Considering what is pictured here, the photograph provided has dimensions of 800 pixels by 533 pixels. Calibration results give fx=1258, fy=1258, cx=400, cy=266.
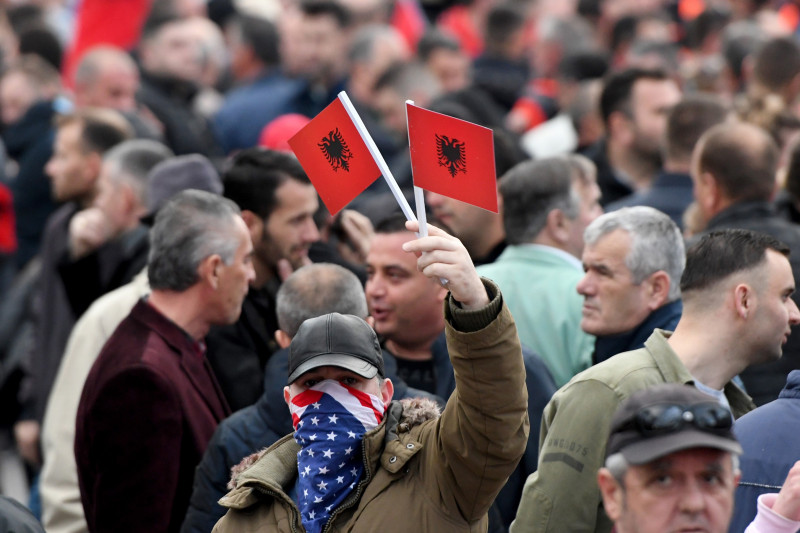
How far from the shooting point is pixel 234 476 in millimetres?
3906

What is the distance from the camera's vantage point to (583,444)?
4035 mm

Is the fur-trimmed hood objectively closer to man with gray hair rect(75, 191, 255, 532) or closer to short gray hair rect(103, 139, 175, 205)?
man with gray hair rect(75, 191, 255, 532)

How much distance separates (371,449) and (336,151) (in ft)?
2.95

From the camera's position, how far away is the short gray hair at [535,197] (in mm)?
5910

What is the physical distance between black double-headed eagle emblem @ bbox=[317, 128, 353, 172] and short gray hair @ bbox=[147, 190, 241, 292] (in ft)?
5.00

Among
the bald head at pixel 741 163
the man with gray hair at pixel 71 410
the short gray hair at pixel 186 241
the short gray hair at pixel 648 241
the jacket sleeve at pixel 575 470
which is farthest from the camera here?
the bald head at pixel 741 163

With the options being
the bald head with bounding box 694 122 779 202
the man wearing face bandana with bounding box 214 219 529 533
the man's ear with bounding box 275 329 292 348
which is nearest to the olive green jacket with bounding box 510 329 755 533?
the man wearing face bandana with bounding box 214 219 529 533

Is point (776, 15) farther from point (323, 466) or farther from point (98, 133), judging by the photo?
point (323, 466)

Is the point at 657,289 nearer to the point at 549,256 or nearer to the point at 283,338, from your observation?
the point at 549,256

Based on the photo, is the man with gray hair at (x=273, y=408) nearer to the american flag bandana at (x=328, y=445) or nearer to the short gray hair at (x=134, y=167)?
the american flag bandana at (x=328, y=445)

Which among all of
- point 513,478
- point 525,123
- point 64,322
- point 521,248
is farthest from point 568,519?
point 525,123

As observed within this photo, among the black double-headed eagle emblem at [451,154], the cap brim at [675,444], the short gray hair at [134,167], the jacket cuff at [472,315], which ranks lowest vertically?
the short gray hair at [134,167]

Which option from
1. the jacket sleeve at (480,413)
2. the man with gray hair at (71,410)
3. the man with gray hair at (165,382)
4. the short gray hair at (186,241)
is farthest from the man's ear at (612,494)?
the man with gray hair at (71,410)

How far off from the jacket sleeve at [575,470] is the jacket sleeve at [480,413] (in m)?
0.43
